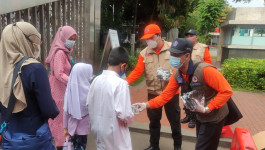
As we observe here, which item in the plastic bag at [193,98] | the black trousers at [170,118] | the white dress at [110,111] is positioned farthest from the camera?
the black trousers at [170,118]

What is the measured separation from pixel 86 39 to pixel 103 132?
3480 mm

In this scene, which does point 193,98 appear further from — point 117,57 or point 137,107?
point 117,57

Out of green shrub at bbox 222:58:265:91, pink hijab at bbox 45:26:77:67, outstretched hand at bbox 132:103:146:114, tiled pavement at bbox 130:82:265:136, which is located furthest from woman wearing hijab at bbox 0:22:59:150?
green shrub at bbox 222:58:265:91

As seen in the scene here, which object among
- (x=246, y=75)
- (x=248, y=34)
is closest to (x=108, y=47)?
(x=246, y=75)

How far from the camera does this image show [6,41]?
1.80m

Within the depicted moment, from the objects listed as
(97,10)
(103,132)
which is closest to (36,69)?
(103,132)

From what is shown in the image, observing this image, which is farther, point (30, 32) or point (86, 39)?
point (86, 39)

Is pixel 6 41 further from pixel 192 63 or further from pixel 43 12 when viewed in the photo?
pixel 43 12

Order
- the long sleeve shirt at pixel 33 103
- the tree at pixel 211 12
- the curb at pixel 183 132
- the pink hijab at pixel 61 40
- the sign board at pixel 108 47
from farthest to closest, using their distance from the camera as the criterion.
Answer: the tree at pixel 211 12 < the sign board at pixel 108 47 < the curb at pixel 183 132 < the pink hijab at pixel 61 40 < the long sleeve shirt at pixel 33 103

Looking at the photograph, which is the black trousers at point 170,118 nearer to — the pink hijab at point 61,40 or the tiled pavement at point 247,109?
the tiled pavement at point 247,109

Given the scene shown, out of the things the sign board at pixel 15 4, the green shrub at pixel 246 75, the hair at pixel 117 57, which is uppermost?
the sign board at pixel 15 4

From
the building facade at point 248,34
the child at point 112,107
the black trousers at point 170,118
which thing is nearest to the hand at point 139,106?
the child at point 112,107

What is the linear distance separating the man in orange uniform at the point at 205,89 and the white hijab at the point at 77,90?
1.02 meters

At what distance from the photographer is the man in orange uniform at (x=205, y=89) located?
223cm
